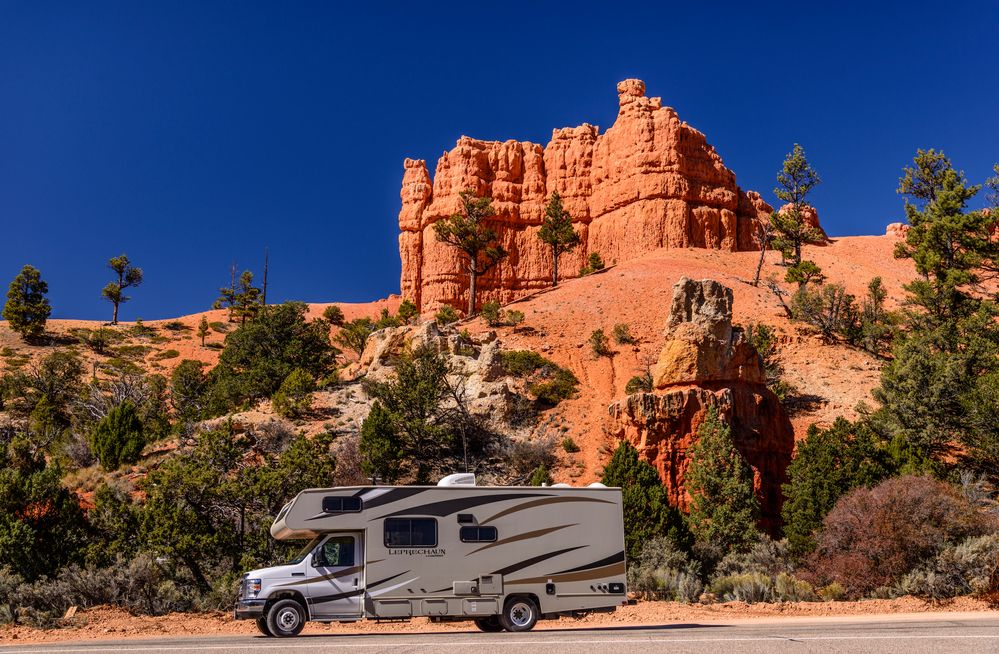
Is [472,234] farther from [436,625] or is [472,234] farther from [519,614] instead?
[519,614]

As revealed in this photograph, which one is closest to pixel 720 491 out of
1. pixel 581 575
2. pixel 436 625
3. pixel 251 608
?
pixel 581 575

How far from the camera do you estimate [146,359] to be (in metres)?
78.6

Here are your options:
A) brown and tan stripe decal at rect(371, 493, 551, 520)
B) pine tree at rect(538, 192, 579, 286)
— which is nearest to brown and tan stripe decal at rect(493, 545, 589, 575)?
brown and tan stripe decal at rect(371, 493, 551, 520)

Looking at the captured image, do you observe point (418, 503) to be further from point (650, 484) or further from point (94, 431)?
point (94, 431)

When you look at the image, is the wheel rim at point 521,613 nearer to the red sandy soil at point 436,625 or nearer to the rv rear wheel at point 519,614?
the rv rear wheel at point 519,614

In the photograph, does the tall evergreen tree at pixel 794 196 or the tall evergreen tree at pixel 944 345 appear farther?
the tall evergreen tree at pixel 794 196

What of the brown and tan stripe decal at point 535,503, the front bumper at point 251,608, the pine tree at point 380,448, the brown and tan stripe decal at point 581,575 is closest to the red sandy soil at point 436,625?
the brown and tan stripe decal at point 581,575

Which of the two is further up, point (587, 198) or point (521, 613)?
point (587, 198)

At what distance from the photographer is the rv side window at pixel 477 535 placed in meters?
16.2

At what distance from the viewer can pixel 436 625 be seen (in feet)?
60.3

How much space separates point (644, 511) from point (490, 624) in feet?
39.0

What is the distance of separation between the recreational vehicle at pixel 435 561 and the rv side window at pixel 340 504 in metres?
0.02

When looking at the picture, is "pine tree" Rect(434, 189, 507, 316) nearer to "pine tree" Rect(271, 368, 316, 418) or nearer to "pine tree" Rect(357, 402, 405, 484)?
"pine tree" Rect(271, 368, 316, 418)

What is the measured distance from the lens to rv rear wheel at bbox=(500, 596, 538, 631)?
52.5ft
